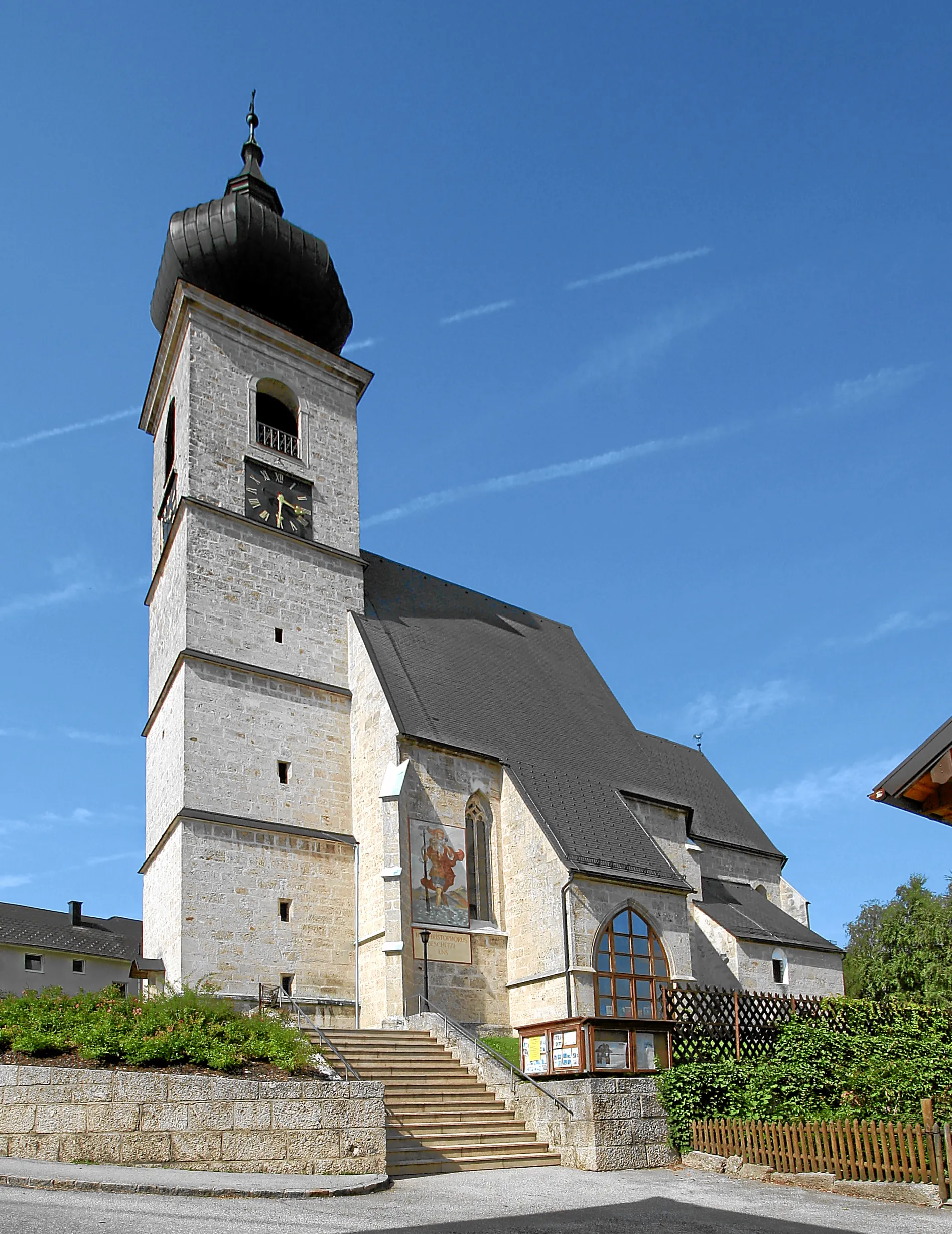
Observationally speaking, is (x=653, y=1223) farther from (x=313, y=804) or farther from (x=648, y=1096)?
(x=313, y=804)

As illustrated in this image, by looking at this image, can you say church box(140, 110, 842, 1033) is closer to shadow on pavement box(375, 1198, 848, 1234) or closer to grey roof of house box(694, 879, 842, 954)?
grey roof of house box(694, 879, 842, 954)

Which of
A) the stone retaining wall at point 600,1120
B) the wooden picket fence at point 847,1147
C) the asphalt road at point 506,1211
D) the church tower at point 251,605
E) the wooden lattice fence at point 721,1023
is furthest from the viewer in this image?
the church tower at point 251,605

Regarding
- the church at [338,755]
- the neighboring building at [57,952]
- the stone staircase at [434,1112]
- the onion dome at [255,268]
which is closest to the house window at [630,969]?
the church at [338,755]

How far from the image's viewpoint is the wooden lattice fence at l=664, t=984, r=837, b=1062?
17.0 m

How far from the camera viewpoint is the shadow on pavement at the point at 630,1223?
974 cm

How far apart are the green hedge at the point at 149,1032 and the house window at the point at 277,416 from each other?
1351cm

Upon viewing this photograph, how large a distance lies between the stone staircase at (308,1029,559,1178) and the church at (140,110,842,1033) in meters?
2.46

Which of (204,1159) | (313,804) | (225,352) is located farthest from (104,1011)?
(225,352)

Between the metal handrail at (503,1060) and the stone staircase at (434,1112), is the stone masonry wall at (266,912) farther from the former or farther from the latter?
the stone staircase at (434,1112)

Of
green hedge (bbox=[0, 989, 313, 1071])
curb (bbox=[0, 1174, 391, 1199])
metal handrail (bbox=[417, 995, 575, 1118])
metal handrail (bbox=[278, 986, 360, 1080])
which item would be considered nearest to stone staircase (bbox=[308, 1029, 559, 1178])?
metal handrail (bbox=[278, 986, 360, 1080])

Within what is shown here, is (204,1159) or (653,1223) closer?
(653,1223)

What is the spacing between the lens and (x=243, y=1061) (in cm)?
1319

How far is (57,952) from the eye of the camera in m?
38.9

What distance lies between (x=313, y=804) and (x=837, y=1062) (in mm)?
10802
